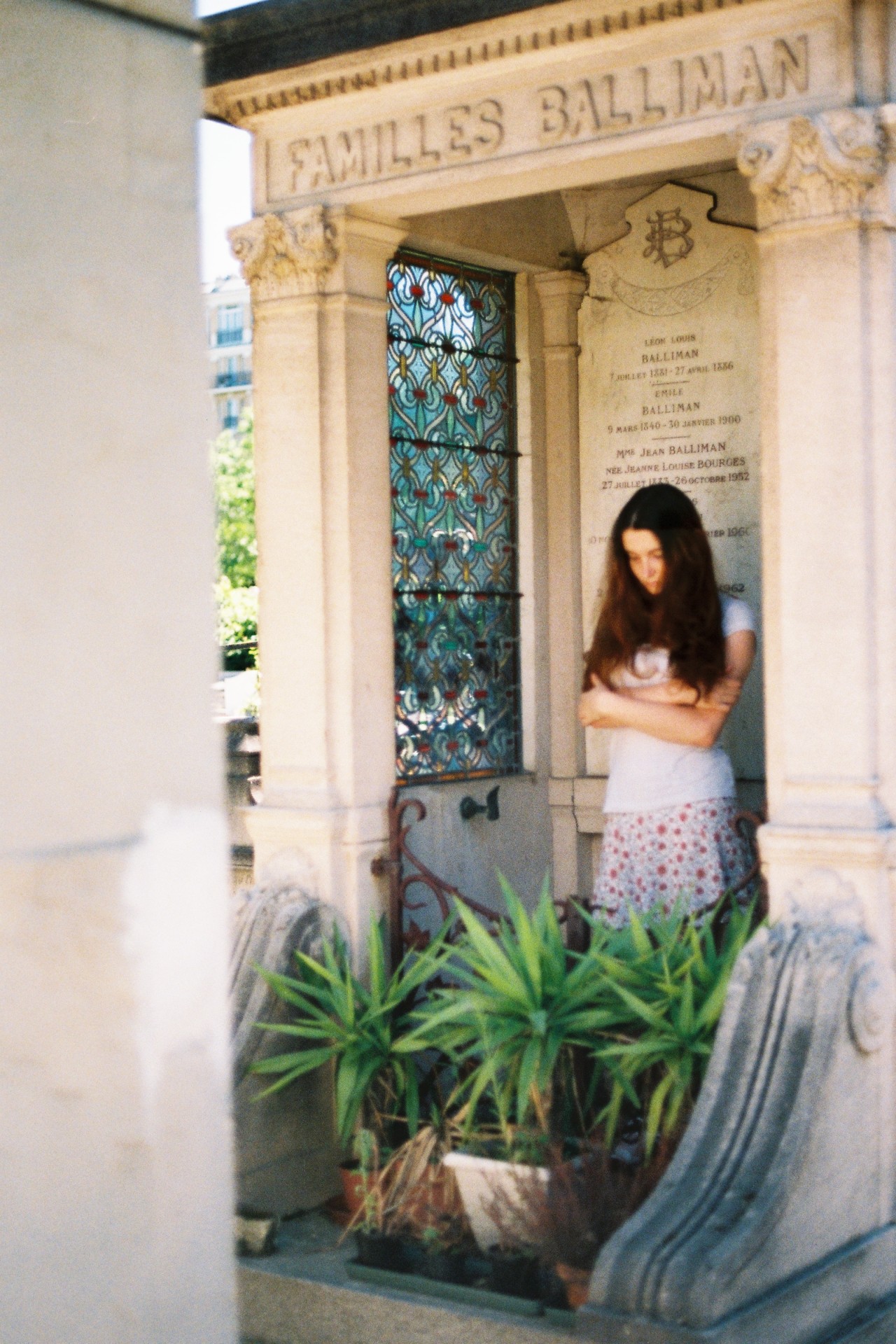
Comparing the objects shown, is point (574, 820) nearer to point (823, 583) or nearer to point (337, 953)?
point (337, 953)

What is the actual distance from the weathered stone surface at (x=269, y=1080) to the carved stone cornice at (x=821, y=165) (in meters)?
2.65

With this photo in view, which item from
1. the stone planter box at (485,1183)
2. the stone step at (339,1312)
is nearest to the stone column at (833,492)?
the stone planter box at (485,1183)

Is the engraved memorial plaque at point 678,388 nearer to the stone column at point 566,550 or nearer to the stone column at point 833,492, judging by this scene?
the stone column at point 566,550

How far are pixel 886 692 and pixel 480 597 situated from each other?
218cm

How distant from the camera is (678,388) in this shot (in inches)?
243

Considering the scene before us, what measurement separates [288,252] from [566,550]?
1661 millimetres

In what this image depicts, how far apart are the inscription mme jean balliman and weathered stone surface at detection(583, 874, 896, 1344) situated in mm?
2278

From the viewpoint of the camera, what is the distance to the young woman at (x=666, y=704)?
17.1 feet

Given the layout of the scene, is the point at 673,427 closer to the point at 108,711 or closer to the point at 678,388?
the point at 678,388

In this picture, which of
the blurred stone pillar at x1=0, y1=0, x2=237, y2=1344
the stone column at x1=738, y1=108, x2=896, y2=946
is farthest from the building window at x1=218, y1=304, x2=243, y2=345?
the blurred stone pillar at x1=0, y1=0, x2=237, y2=1344

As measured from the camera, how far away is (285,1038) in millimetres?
5270

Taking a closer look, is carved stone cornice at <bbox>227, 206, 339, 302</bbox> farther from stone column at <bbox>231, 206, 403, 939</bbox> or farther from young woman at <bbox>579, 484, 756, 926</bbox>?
young woman at <bbox>579, 484, 756, 926</bbox>

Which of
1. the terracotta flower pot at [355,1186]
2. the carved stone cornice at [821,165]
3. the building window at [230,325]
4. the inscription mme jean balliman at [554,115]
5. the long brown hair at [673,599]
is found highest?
the building window at [230,325]

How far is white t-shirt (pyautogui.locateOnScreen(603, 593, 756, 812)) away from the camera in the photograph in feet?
17.4
